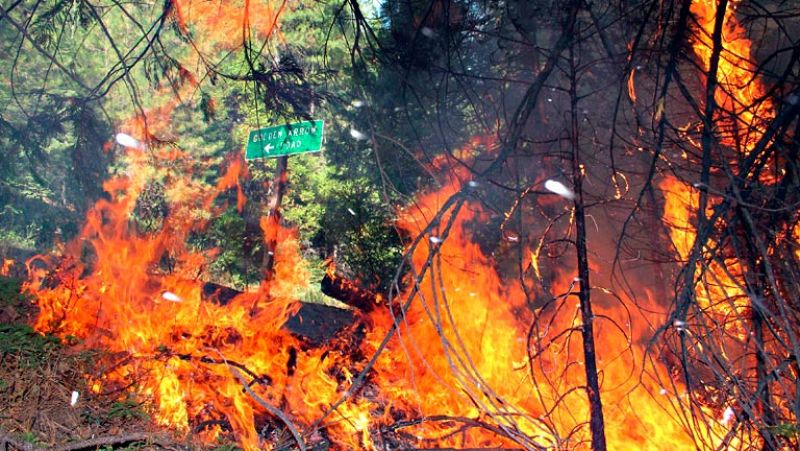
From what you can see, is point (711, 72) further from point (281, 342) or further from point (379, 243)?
point (379, 243)

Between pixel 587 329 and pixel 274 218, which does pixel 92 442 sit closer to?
pixel 587 329

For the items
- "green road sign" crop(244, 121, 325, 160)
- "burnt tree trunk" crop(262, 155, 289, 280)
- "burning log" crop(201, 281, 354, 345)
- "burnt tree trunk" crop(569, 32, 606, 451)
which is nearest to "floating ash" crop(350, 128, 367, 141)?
"burnt tree trunk" crop(262, 155, 289, 280)

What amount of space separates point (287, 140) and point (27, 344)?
2.86m

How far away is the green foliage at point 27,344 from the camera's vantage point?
15.1ft

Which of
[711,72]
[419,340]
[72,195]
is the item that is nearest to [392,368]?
[419,340]

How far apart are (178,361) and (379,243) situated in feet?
18.7

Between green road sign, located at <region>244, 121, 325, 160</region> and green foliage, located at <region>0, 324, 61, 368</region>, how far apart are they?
2699 mm

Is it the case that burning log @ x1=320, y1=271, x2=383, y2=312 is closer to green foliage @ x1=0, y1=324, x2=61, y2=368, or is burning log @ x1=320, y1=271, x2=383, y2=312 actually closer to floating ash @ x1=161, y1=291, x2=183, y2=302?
floating ash @ x1=161, y1=291, x2=183, y2=302

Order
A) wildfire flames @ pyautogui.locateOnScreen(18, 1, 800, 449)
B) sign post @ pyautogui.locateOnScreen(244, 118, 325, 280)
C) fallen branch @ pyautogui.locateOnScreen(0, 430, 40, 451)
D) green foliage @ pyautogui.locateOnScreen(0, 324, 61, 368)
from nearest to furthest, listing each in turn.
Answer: fallen branch @ pyautogui.locateOnScreen(0, 430, 40, 451)
green foliage @ pyautogui.locateOnScreen(0, 324, 61, 368)
wildfire flames @ pyautogui.locateOnScreen(18, 1, 800, 449)
sign post @ pyautogui.locateOnScreen(244, 118, 325, 280)

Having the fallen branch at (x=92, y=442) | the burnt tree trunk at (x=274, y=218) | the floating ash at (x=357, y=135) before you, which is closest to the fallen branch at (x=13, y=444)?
the fallen branch at (x=92, y=442)

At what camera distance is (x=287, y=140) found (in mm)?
5629

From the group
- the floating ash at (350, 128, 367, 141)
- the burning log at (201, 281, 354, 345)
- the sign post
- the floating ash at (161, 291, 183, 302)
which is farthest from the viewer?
the floating ash at (350, 128, 367, 141)

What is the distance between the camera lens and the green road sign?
18.1 feet

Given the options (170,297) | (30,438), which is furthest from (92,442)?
(170,297)
